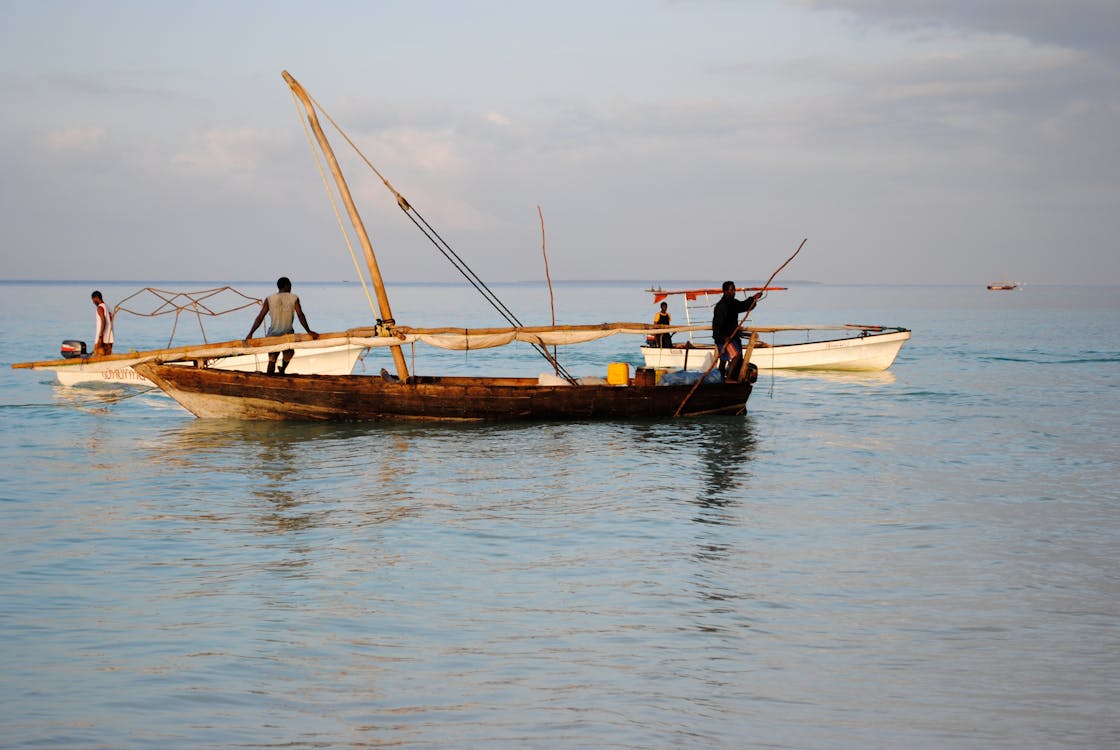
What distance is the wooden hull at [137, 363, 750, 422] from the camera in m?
19.1

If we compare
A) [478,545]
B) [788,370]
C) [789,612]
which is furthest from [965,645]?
[788,370]

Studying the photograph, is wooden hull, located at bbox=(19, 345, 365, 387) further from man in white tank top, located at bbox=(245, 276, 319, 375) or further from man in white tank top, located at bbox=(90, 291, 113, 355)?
man in white tank top, located at bbox=(245, 276, 319, 375)

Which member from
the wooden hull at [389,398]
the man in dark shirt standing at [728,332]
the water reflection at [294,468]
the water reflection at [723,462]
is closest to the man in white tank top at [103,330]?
the water reflection at [294,468]

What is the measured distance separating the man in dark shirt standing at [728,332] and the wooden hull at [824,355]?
9889 millimetres

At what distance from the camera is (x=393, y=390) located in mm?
19141

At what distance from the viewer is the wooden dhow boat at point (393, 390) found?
62.4ft

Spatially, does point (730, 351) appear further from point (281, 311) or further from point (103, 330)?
point (103, 330)

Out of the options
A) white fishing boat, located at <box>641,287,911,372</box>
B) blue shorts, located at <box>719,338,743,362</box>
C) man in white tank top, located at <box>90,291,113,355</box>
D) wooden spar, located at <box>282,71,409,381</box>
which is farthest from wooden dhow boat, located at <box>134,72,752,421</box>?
white fishing boat, located at <box>641,287,911,372</box>

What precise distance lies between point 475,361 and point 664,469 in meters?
28.8

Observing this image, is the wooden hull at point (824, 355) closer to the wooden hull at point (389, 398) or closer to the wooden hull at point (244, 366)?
the wooden hull at point (244, 366)

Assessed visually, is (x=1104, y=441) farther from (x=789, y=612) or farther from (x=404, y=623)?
(x=404, y=623)

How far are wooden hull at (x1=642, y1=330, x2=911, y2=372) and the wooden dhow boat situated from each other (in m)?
11.1

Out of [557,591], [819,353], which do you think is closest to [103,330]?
[557,591]

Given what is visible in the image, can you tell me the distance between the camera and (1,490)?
1407cm
